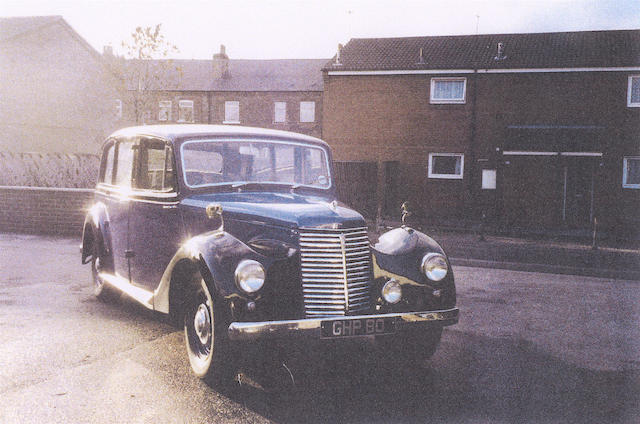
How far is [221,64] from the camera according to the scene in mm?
42906

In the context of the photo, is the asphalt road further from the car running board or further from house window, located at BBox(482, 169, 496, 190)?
house window, located at BBox(482, 169, 496, 190)

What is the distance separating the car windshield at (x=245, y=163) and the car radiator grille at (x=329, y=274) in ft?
4.36

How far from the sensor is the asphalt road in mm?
3877

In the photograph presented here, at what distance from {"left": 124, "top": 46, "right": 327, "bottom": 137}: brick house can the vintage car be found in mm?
33902

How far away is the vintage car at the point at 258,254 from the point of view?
411 cm

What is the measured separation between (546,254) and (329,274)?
32.4 feet

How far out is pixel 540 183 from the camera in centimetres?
2261

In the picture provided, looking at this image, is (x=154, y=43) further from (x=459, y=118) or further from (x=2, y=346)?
(x=2, y=346)

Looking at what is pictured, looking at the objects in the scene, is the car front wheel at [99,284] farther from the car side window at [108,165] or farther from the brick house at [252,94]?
the brick house at [252,94]

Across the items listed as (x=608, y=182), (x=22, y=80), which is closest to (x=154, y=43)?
(x=22, y=80)

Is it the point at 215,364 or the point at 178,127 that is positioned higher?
the point at 178,127

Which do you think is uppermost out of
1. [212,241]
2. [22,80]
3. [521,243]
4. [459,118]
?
[22,80]

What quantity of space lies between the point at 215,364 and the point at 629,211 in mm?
21880

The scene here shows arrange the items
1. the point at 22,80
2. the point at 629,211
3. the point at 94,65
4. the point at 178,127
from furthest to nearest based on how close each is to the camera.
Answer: the point at 94,65
the point at 22,80
the point at 629,211
the point at 178,127
